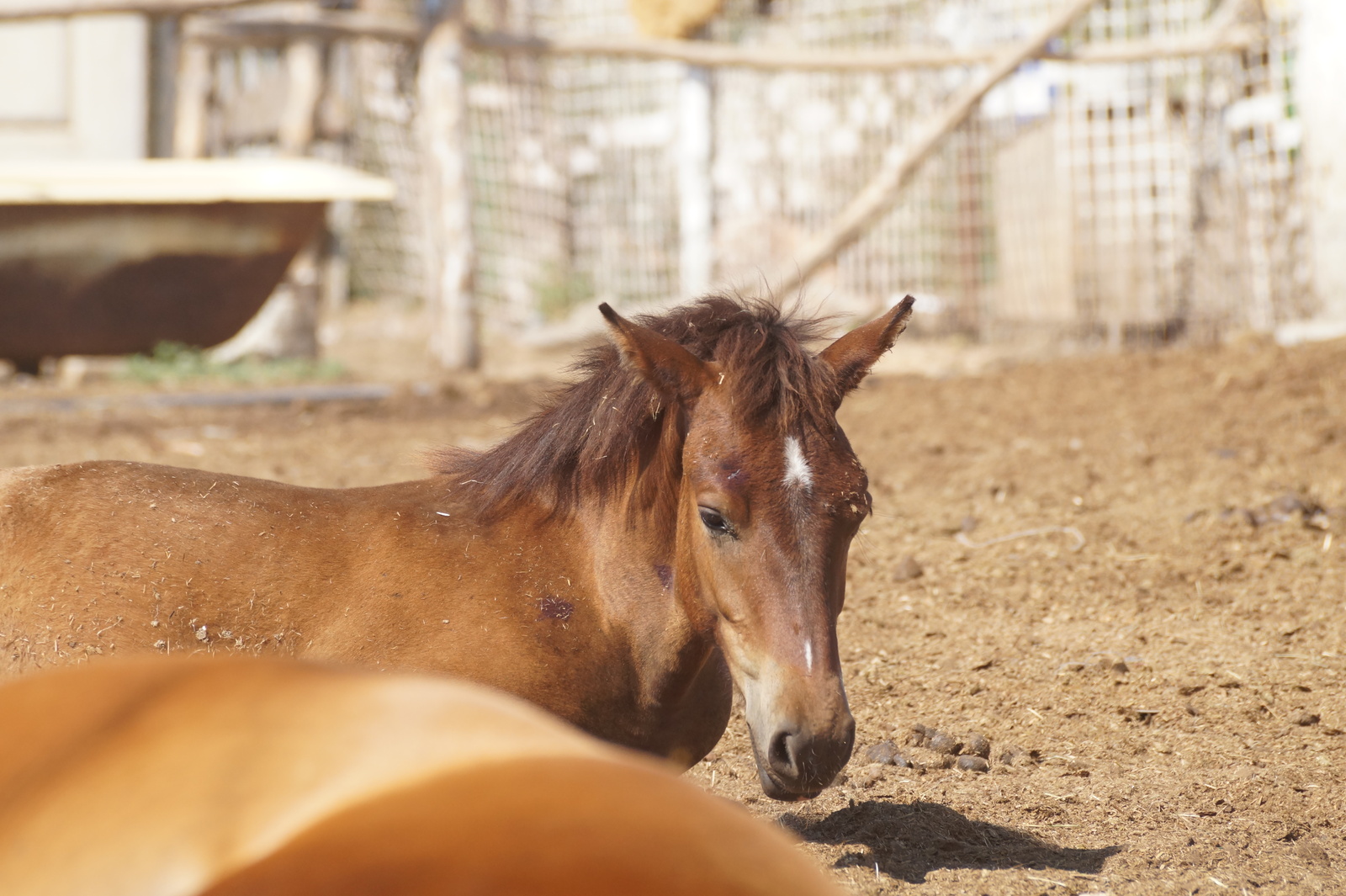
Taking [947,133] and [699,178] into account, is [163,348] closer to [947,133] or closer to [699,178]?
[699,178]

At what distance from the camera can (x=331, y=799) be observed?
100 centimetres

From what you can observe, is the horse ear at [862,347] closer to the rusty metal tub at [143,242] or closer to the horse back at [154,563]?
the horse back at [154,563]

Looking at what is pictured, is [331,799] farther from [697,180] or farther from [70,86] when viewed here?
[70,86]

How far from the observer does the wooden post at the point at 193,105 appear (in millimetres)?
9453

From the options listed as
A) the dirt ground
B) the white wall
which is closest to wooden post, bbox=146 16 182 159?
the white wall

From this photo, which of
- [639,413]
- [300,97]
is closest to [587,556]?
[639,413]

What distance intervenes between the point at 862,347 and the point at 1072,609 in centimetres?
185

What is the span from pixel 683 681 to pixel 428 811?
1.62m

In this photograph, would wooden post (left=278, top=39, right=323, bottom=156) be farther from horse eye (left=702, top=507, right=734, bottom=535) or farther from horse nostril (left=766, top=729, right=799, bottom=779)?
horse nostril (left=766, top=729, right=799, bottom=779)

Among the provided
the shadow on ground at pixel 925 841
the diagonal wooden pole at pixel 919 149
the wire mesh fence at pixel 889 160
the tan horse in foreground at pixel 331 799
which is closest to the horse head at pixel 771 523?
the shadow on ground at pixel 925 841

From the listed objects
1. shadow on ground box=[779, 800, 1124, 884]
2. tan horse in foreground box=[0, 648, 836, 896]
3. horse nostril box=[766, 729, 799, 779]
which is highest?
tan horse in foreground box=[0, 648, 836, 896]

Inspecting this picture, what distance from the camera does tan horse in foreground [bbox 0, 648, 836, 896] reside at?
93 centimetres

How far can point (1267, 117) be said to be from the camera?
27.7ft

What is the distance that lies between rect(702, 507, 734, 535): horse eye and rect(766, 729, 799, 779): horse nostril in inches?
15.2
